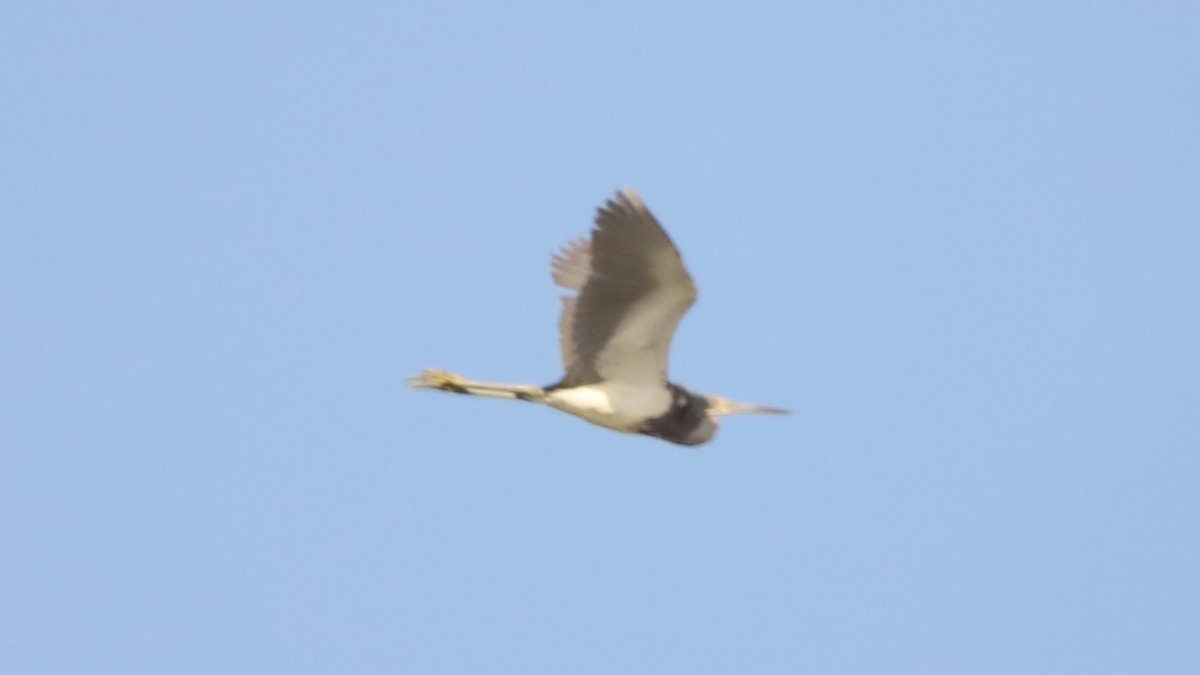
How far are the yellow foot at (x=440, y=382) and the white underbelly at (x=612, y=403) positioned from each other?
0.79 meters

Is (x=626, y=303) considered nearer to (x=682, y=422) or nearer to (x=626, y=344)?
(x=626, y=344)

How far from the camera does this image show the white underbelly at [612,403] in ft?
60.1

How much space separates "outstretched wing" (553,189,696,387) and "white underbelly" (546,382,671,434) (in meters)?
0.07

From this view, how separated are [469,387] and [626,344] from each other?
1.35m

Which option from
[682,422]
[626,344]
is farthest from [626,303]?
[682,422]

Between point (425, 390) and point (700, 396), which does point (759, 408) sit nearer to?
point (700, 396)

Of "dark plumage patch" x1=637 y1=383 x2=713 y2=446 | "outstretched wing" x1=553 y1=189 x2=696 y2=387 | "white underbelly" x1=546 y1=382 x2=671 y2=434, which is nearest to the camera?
"outstretched wing" x1=553 y1=189 x2=696 y2=387

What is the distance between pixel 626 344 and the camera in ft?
59.4

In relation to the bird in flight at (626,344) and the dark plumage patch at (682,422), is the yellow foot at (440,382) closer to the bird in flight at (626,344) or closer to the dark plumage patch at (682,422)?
the bird in flight at (626,344)

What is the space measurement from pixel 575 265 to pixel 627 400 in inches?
115

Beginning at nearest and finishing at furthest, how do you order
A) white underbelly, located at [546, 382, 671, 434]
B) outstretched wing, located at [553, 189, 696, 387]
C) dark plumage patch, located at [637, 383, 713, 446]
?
outstretched wing, located at [553, 189, 696, 387], white underbelly, located at [546, 382, 671, 434], dark plumage patch, located at [637, 383, 713, 446]

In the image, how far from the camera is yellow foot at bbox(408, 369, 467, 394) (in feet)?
62.0

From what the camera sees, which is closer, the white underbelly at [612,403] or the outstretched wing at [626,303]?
the outstretched wing at [626,303]

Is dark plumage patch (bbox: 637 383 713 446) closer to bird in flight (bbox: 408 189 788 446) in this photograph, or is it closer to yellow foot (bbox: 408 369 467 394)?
bird in flight (bbox: 408 189 788 446)
